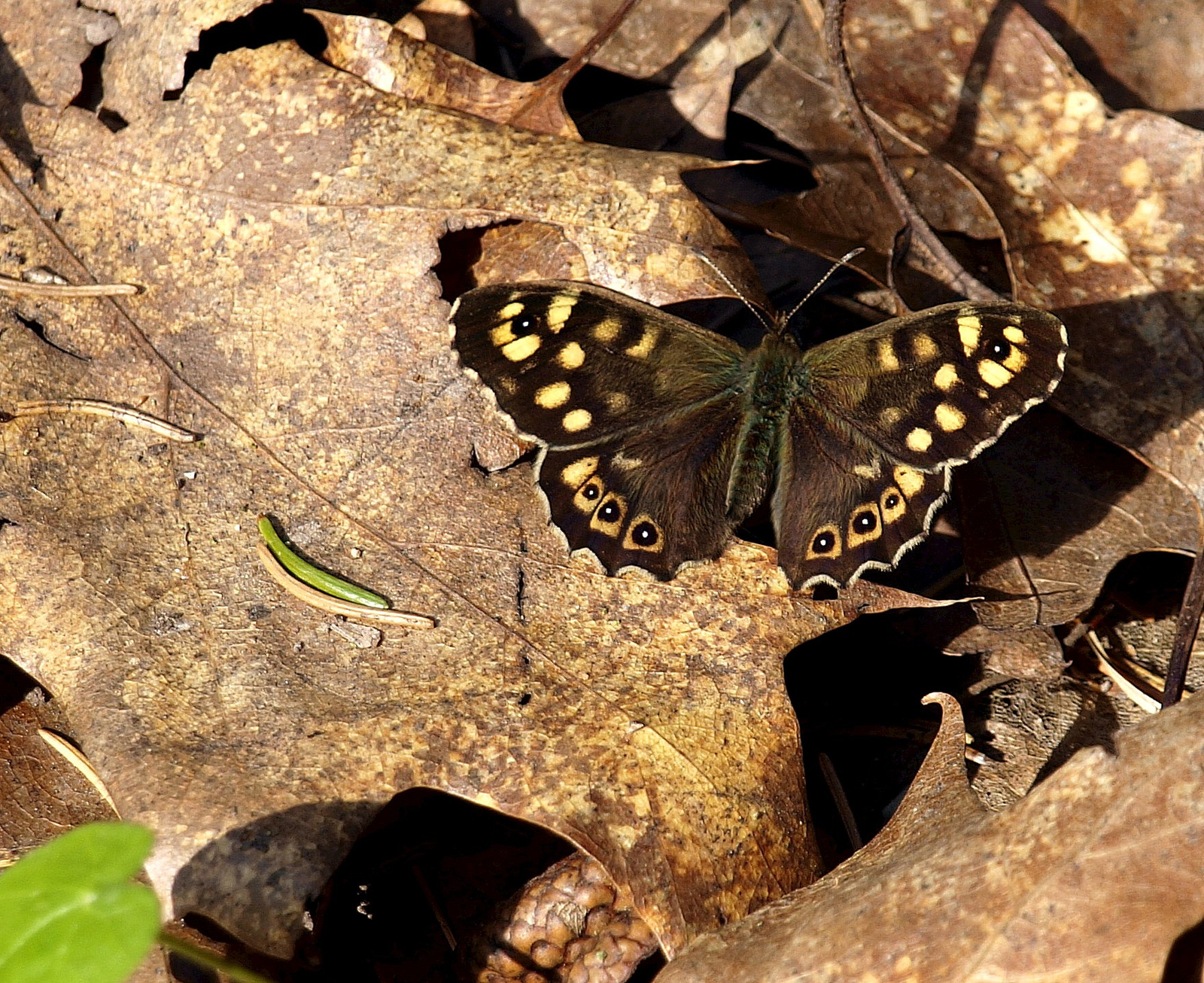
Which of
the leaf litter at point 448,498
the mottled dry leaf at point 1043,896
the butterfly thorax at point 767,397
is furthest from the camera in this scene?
the butterfly thorax at point 767,397

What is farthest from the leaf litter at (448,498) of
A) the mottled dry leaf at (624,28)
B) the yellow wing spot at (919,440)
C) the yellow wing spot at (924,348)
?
the mottled dry leaf at (624,28)

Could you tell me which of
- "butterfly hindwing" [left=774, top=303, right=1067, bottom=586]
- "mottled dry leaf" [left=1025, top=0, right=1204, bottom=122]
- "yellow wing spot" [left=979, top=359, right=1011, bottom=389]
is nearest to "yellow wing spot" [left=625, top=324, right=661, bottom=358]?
"butterfly hindwing" [left=774, top=303, right=1067, bottom=586]

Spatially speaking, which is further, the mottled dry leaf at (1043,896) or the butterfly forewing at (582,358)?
the butterfly forewing at (582,358)

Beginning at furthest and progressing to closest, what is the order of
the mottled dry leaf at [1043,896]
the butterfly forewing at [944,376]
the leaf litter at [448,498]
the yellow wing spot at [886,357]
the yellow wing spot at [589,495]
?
the yellow wing spot at [886,357], the yellow wing spot at [589,495], the butterfly forewing at [944,376], the leaf litter at [448,498], the mottled dry leaf at [1043,896]

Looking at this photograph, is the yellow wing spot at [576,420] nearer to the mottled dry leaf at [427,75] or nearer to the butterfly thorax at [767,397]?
the butterfly thorax at [767,397]

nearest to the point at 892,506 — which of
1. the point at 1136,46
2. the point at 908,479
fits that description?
the point at 908,479

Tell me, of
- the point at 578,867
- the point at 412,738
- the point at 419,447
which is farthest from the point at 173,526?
the point at 578,867

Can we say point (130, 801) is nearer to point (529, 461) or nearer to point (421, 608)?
point (421, 608)
